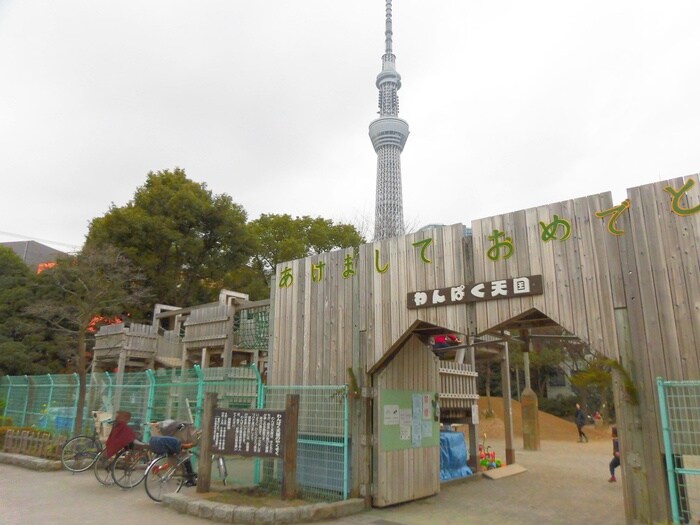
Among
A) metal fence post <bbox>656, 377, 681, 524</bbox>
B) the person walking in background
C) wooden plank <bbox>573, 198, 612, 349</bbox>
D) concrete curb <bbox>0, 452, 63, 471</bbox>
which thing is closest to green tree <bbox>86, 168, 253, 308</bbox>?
concrete curb <bbox>0, 452, 63, 471</bbox>

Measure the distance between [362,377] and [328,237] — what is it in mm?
25324

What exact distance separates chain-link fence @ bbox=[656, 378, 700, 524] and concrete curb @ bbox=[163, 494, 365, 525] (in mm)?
4365

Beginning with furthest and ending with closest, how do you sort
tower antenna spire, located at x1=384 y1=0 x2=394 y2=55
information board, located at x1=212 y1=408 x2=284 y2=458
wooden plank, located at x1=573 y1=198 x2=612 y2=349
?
tower antenna spire, located at x1=384 y1=0 x2=394 y2=55 → information board, located at x1=212 y1=408 x2=284 y2=458 → wooden plank, located at x1=573 y1=198 x2=612 y2=349

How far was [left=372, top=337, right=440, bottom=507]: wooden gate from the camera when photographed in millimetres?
8477

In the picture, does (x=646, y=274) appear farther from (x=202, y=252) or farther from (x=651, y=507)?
(x=202, y=252)

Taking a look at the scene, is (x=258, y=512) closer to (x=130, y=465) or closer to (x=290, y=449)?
(x=290, y=449)

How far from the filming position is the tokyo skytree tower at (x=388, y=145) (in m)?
56.7

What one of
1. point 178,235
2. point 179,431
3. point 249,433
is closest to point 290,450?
point 249,433

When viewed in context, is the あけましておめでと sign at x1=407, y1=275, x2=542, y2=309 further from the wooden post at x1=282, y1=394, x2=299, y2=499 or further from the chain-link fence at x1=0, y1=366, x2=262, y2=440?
the chain-link fence at x1=0, y1=366, x2=262, y2=440

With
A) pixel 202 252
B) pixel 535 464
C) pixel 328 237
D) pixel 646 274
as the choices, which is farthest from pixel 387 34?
pixel 646 274

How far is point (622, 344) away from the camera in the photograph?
242 inches

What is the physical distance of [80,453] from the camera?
10.9 m

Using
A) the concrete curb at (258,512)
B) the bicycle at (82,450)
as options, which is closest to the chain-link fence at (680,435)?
the concrete curb at (258,512)

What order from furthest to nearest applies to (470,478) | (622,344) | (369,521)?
1. (470,478)
2. (369,521)
3. (622,344)
